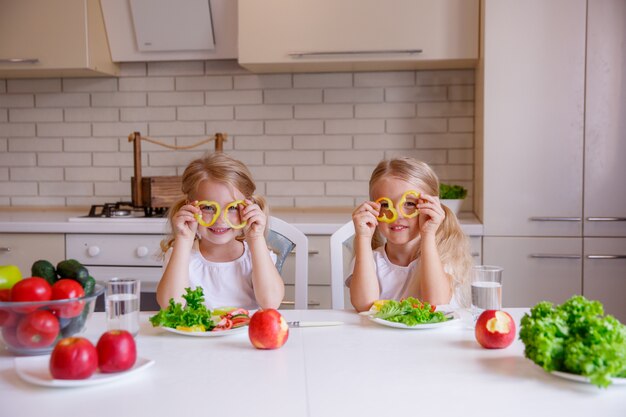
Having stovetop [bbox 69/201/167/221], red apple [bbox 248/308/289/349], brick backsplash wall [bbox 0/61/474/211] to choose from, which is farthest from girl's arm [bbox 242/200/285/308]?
brick backsplash wall [bbox 0/61/474/211]

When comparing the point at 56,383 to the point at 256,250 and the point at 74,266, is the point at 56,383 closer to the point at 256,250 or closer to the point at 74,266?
the point at 74,266

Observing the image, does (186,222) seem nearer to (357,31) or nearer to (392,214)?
(392,214)

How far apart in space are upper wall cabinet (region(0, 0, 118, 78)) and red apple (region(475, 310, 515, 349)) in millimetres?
2602

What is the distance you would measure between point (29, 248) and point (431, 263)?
2.06 m

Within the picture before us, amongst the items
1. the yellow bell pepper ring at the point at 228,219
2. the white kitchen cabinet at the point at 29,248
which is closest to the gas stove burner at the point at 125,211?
the white kitchen cabinet at the point at 29,248

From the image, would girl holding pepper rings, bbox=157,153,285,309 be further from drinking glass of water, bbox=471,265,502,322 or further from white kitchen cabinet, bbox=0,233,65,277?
white kitchen cabinet, bbox=0,233,65,277

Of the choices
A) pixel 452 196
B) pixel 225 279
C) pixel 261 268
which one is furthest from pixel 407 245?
pixel 452 196

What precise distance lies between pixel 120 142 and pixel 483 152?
1.95 meters

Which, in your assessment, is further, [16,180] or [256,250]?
[16,180]

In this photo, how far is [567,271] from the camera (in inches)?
120

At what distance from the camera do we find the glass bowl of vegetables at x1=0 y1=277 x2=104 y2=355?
4.24ft

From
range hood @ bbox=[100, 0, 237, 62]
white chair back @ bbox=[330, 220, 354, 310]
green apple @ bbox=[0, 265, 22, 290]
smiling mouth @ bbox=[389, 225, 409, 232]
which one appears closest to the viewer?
green apple @ bbox=[0, 265, 22, 290]

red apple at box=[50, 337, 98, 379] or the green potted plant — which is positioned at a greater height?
the green potted plant

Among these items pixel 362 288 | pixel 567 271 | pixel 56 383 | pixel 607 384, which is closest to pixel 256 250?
pixel 362 288
